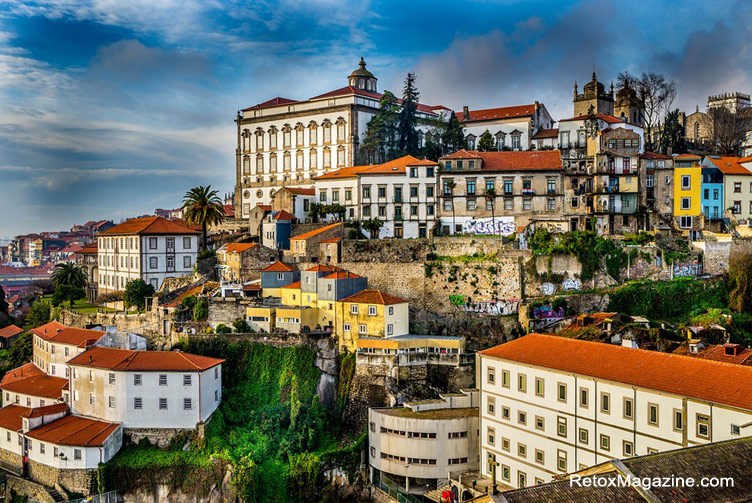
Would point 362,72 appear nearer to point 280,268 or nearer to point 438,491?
point 280,268

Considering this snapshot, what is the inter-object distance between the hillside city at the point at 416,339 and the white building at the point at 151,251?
0.72 feet

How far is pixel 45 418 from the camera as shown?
120 ft

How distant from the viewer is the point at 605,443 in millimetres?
26703

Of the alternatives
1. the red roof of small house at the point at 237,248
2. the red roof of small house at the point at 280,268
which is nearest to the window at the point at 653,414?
the red roof of small house at the point at 280,268

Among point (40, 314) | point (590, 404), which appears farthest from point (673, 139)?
point (40, 314)

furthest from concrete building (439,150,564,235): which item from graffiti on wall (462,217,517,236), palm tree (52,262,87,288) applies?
palm tree (52,262,87,288)

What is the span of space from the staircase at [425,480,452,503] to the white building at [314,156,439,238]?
20923 millimetres

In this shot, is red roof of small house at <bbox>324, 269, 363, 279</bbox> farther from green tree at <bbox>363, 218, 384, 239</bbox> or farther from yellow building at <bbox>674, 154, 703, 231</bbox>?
yellow building at <bbox>674, 154, 703, 231</bbox>

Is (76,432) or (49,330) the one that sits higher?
(49,330)

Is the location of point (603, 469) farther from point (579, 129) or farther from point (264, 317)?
point (579, 129)

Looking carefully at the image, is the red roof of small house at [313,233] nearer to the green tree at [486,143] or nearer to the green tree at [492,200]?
the green tree at [492,200]

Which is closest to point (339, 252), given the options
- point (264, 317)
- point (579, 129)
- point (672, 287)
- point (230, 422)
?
point (264, 317)

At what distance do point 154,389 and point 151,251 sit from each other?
19.6m

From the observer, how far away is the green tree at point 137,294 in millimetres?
48344
